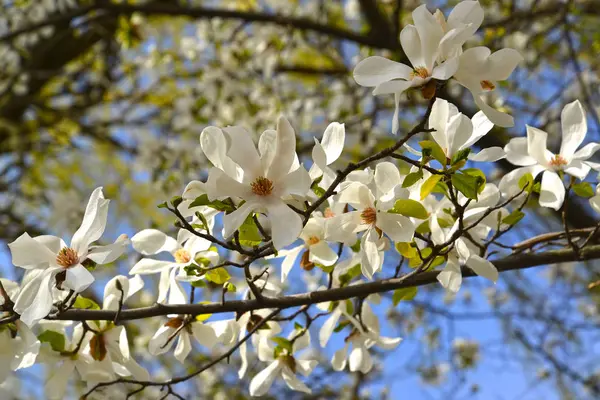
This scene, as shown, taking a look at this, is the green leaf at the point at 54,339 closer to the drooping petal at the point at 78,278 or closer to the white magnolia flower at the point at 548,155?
the drooping petal at the point at 78,278

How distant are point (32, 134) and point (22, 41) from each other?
0.51 m

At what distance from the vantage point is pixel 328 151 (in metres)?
0.72

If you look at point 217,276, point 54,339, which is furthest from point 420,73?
point 54,339

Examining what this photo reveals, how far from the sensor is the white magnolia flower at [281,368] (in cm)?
92

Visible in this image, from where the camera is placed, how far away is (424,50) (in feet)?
2.18

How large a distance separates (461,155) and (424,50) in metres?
0.12

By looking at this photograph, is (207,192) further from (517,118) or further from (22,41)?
(22,41)

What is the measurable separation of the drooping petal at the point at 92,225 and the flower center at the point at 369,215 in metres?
0.30

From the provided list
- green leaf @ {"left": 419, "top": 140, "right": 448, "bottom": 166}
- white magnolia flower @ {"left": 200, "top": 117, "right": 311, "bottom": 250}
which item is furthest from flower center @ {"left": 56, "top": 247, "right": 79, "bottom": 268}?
green leaf @ {"left": 419, "top": 140, "right": 448, "bottom": 166}

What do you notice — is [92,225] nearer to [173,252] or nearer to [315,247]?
[173,252]

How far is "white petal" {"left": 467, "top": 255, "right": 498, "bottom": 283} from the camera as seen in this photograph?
0.76m

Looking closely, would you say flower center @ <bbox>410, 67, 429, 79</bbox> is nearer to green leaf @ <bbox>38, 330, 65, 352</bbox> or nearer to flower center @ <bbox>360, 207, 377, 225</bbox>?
flower center @ <bbox>360, 207, 377, 225</bbox>

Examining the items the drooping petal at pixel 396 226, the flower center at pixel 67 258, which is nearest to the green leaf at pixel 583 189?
the drooping petal at pixel 396 226

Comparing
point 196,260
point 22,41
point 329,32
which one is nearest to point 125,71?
point 22,41
